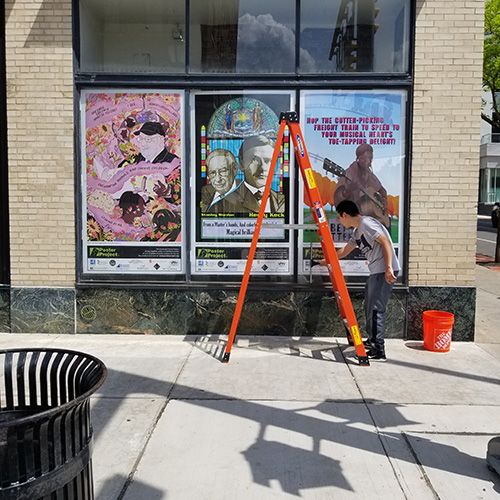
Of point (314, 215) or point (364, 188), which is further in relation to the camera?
point (364, 188)

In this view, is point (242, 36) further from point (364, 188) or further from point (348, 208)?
point (348, 208)

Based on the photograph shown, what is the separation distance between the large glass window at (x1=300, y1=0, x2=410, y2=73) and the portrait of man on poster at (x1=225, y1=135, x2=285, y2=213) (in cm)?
104

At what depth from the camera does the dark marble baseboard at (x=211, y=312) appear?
6.84m

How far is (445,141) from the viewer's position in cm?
664

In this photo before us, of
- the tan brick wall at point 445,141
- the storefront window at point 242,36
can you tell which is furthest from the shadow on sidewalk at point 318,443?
the storefront window at point 242,36

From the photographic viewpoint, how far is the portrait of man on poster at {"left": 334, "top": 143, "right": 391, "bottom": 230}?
6.83m

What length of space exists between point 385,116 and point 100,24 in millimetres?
3730

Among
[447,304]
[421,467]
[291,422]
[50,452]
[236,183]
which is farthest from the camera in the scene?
[236,183]

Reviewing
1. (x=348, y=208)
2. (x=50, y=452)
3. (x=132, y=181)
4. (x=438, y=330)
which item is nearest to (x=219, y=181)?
(x=132, y=181)

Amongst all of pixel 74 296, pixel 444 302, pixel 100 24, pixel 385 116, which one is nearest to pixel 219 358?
pixel 74 296

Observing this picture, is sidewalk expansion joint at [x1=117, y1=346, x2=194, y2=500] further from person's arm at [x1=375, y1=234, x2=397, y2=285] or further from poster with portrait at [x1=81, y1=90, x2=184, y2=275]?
person's arm at [x1=375, y1=234, x2=397, y2=285]

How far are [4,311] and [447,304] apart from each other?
542 cm

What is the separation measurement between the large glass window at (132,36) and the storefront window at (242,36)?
8.7 inches

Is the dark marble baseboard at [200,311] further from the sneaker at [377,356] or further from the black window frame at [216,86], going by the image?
the sneaker at [377,356]
